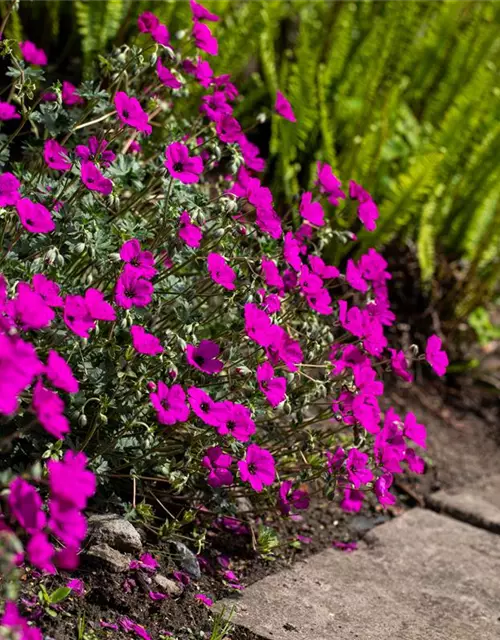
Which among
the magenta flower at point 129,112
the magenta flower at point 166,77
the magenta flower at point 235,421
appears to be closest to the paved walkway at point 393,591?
the magenta flower at point 235,421

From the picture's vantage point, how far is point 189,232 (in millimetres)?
1810

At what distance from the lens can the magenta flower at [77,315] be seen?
1.58 meters

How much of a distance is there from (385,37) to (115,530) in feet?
8.58

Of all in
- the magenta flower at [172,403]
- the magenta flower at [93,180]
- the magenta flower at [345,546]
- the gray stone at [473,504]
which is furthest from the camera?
the gray stone at [473,504]

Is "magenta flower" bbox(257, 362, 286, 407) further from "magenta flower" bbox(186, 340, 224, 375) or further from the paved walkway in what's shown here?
the paved walkway

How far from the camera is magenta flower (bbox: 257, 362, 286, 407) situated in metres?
1.82

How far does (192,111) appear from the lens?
336 cm

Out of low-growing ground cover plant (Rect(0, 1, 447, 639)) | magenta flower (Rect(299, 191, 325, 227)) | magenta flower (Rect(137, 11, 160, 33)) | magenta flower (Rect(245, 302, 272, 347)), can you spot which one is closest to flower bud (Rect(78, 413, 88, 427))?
low-growing ground cover plant (Rect(0, 1, 447, 639))

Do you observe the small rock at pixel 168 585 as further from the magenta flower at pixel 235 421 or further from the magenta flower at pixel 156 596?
the magenta flower at pixel 235 421

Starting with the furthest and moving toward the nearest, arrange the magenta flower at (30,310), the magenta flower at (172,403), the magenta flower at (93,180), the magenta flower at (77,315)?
the magenta flower at (93,180)
the magenta flower at (172,403)
the magenta flower at (77,315)
the magenta flower at (30,310)

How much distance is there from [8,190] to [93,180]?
165mm

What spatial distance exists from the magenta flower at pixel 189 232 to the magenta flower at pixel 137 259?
8 cm

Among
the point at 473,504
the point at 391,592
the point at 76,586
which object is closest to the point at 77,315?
the point at 76,586

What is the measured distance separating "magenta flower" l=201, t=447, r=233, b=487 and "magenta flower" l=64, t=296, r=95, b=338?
44cm
